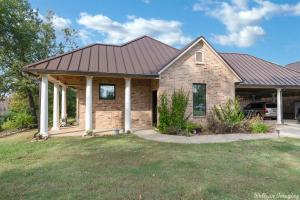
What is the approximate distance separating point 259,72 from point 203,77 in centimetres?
638

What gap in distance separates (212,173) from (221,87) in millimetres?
10553

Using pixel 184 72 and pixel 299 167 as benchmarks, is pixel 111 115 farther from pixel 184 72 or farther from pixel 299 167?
pixel 299 167

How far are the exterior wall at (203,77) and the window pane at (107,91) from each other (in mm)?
3189

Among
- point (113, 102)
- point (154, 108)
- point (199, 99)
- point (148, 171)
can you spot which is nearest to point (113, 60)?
point (113, 102)

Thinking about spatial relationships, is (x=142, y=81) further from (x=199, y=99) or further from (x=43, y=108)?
(x=43, y=108)

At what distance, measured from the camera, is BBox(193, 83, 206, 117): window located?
16016 millimetres

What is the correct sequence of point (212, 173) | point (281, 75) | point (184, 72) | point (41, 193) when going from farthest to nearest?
point (281, 75) < point (184, 72) < point (212, 173) < point (41, 193)

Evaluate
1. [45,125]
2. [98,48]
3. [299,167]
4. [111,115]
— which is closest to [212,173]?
[299,167]

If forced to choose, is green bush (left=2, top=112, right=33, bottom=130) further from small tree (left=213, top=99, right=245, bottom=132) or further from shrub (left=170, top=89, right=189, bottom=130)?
small tree (left=213, top=99, right=245, bottom=132)

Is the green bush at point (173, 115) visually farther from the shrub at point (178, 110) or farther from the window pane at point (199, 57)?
the window pane at point (199, 57)

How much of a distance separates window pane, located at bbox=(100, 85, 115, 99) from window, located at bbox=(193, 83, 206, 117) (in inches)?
200

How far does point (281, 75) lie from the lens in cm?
2011

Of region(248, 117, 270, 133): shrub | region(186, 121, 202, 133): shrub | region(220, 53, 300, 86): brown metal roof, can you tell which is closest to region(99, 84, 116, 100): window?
region(186, 121, 202, 133): shrub

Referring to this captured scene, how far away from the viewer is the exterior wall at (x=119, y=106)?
1605 centimetres
